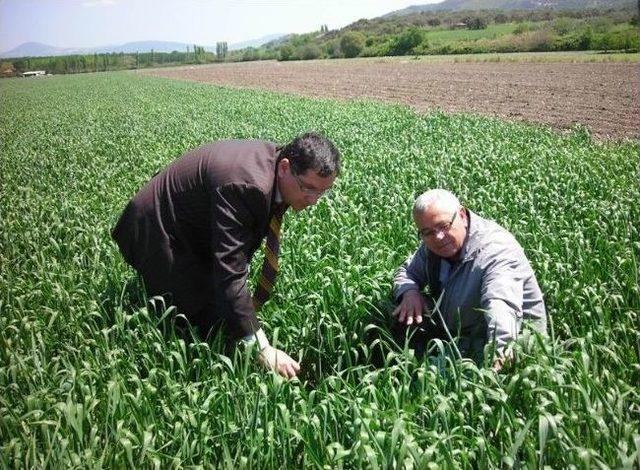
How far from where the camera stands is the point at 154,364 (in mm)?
3332

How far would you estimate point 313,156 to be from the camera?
9.95ft

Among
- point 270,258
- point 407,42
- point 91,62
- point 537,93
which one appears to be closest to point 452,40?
point 407,42

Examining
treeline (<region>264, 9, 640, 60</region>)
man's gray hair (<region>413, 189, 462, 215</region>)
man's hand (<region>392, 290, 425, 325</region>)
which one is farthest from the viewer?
treeline (<region>264, 9, 640, 60</region>)

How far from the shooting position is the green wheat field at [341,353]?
8.09 ft

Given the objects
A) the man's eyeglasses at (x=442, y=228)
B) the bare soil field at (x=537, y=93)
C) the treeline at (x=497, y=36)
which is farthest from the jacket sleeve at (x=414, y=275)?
the treeline at (x=497, y=36)

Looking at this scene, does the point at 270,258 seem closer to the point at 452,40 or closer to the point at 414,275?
the point at 414,275

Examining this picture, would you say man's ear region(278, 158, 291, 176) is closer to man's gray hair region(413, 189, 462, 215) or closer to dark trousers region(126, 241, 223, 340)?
man's gray hair region(413, 189, 462, 215)

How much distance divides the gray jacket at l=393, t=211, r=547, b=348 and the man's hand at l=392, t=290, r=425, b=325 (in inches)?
7.3

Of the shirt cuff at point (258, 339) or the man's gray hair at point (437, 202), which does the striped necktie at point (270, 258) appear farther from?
the man's gray hair at point (437, 202)

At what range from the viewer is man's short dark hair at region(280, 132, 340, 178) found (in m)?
3.04

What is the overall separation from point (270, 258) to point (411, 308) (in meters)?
1.15

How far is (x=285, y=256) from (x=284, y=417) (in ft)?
8.80

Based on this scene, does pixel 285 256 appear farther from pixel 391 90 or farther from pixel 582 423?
pixel 391 90

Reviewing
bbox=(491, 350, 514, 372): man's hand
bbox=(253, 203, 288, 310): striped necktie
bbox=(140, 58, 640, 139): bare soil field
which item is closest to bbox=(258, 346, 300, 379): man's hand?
bbox=(253, 203, 288, 310): striped necktie
